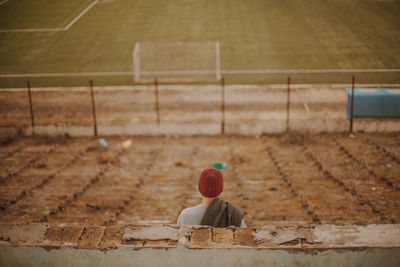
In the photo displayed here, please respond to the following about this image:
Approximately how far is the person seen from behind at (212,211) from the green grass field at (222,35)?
1244cm

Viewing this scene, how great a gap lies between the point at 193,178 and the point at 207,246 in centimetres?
664

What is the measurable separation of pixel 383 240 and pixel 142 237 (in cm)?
213

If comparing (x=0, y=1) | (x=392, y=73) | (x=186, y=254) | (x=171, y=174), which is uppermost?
(x=0, y=1)

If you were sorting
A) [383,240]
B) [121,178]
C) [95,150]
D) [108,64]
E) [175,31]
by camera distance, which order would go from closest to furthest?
[383,240] < [121,178] < [95,150] < [108,64] < [175,31]

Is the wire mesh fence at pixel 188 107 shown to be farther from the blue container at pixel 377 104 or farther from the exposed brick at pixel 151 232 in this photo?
the exposed brick at pixel 151 232

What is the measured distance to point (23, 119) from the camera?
14.4 m

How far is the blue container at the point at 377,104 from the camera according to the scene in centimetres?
1237

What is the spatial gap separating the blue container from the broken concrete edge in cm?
976

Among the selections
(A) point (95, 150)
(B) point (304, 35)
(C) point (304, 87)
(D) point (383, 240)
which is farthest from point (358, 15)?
(D) point (383, 240)

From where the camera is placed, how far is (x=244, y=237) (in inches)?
136

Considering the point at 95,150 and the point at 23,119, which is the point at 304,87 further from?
the point at 23,119

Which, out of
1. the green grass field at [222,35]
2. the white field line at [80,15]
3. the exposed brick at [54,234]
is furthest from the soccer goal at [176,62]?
the exposed brick at [54,234]

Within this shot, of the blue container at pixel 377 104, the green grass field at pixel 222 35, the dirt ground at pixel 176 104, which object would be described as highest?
the green grass field at pixel 222 35

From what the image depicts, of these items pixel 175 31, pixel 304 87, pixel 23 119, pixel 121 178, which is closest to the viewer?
pixel 121 178
